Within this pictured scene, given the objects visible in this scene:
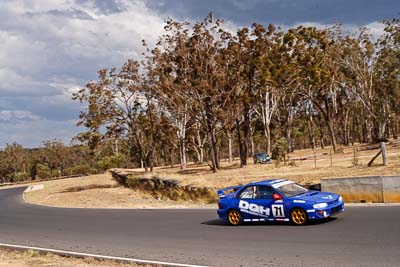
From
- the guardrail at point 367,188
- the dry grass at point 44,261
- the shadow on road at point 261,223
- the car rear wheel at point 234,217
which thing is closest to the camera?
the dry grass at point 44,261

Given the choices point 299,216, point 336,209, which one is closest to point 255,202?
point 299,216

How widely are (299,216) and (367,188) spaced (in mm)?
5581

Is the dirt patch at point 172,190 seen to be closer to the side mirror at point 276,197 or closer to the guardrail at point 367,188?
the guardrail at point 367,188

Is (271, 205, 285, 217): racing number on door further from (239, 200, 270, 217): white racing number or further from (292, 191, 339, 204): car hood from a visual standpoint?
(292, 191, 339, 204): car hood

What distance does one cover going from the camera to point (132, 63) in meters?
45.4

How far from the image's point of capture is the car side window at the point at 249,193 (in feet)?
50.2

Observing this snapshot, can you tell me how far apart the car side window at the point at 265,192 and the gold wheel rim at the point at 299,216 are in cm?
95

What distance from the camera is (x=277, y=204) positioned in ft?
47.4

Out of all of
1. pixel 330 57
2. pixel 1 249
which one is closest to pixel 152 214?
pixel 1 249

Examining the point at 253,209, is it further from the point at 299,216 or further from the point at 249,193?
the point at 299,216

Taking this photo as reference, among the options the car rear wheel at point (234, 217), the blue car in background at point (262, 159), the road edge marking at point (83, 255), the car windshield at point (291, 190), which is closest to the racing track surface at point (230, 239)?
the car rear wheel at point (234, 217)

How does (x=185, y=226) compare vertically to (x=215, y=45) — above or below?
below

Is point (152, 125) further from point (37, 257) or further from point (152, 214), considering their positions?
point (37, 257)

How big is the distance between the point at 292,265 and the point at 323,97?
5726cm
